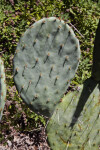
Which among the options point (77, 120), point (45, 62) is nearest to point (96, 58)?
point (45, 62)

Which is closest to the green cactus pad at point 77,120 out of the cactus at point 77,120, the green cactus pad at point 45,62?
the cactus at point 77,120

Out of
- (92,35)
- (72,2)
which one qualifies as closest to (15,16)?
(72,2)

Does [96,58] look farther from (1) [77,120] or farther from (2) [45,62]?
(1) [77,120]

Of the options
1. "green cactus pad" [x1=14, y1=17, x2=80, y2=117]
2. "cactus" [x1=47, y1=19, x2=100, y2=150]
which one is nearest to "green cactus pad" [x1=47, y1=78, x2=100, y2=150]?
"cactus" [x1=47, y1=19, x2=100, y2=150]

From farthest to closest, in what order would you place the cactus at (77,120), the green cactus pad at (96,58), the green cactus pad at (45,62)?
the cactus at (77,120) < the green cactus pad at (45,62) < the green cactus pad at (96,58)

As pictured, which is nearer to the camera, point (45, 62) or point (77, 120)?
point (45, 62)

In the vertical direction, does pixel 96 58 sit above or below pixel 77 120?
above

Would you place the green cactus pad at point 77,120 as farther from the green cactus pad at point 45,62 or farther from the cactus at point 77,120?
the green cactus pad at point 45,62
